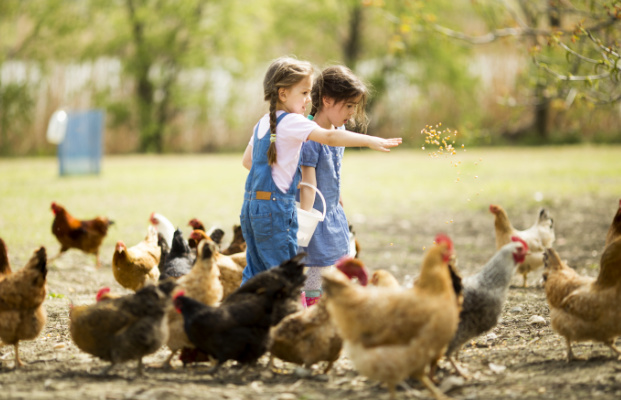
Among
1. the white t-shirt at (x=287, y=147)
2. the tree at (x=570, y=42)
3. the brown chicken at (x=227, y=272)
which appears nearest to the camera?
the white t-shirt at (x=287, y=147)

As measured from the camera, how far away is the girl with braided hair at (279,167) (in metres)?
4.71

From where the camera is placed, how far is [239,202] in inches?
533

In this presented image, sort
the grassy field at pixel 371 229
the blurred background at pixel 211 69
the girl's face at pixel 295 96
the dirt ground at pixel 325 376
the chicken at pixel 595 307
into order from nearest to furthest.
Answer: the dirt ground at pixel 325 376
the grassy field at pixel 371 229
the chicken at pixel 595 307
the girl's face at pixel 295 96
the blurred background at pixel 211 69

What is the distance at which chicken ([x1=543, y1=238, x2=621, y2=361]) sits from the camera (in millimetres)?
4250

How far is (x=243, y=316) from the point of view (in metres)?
4.22

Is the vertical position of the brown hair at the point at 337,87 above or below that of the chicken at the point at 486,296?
above

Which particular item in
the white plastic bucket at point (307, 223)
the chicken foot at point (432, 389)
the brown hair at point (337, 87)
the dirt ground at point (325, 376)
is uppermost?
the brown hair at point (337, 87)

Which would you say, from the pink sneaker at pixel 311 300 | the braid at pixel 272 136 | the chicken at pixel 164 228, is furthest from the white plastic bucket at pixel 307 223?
the chicken at pixel 164 228

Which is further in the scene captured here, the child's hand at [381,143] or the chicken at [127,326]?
the child's hand at [381,143]

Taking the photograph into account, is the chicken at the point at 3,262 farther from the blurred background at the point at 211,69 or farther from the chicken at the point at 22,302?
the blurred background at the point at 211,69

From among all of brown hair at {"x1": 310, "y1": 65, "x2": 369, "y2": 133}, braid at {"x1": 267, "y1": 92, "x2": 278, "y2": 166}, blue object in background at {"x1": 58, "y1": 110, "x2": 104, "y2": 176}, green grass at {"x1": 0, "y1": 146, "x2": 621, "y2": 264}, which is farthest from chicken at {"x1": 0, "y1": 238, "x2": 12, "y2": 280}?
blue object in background at {"x1": 58, "y1": 110, "x2": 104, "y2": 176}

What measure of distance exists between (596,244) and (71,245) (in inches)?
260

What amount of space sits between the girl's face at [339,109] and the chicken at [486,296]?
158cm

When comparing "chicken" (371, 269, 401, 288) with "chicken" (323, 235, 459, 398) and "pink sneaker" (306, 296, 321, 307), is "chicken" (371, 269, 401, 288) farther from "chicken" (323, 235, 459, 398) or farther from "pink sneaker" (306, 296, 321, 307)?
"pink sneaker" (306, 296, 321, 307)
